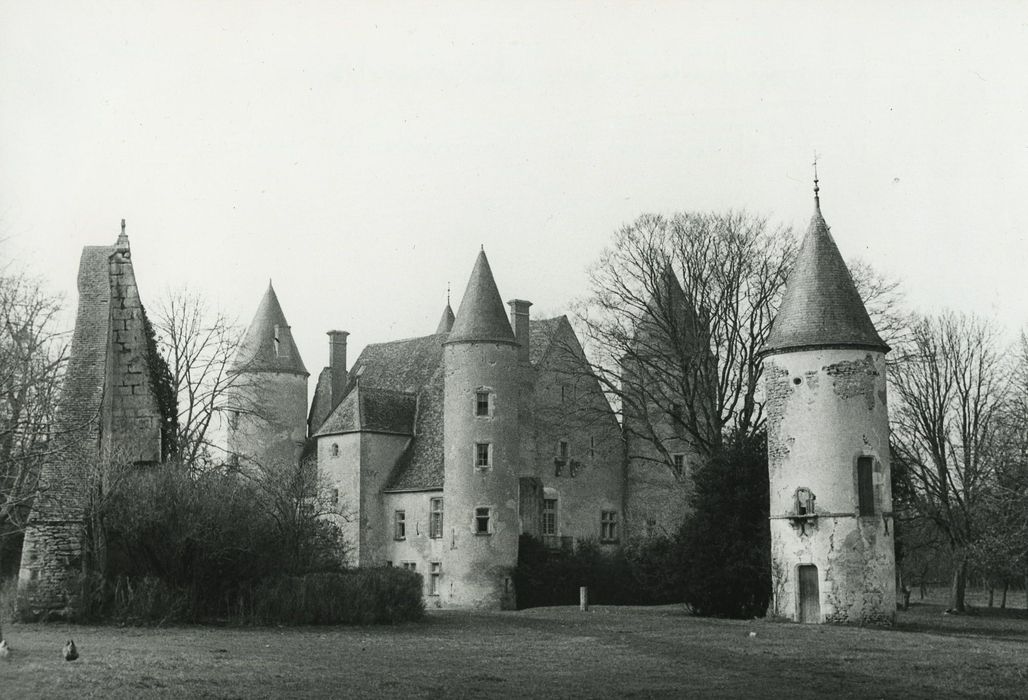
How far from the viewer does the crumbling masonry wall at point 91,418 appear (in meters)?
22.8

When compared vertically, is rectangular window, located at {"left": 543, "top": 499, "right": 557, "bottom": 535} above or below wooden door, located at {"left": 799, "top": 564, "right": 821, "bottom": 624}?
above

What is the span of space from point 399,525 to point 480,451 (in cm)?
546

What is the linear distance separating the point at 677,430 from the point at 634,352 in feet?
13.2

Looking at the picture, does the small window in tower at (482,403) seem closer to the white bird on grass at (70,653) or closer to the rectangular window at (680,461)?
the rectangular window at (680,461)

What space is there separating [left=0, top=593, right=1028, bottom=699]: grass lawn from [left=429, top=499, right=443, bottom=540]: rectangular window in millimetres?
17094

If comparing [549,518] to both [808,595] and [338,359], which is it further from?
[808,595]

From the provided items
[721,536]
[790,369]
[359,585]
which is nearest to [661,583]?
[721,536]

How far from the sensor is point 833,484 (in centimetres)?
2883

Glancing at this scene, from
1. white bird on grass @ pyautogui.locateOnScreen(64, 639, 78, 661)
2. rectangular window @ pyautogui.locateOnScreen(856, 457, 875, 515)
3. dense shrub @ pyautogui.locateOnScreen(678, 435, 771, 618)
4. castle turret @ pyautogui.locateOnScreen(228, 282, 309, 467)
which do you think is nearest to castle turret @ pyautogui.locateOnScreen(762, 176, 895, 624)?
rectangular window @ pyautogui.locateOnScreen(856, 457, 875, 515)

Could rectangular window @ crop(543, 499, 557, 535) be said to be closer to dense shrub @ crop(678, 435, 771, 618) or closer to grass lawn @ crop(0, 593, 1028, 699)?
dense shrub @ crop(678, 435, 771, 618)

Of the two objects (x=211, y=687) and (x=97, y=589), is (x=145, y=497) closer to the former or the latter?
(x=97, y=589)

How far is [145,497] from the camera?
77.2 feet

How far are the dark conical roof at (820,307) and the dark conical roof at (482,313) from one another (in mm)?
13324

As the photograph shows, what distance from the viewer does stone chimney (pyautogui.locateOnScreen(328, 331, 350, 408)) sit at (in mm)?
51406
